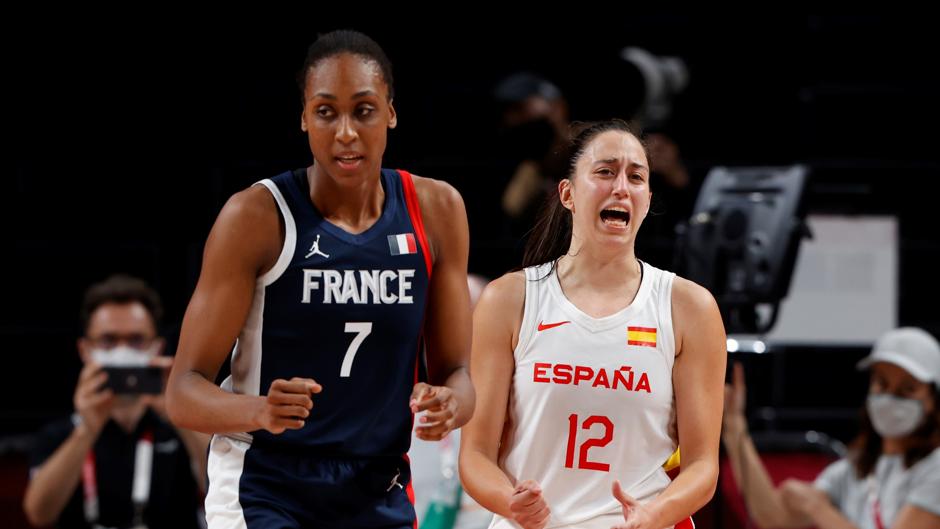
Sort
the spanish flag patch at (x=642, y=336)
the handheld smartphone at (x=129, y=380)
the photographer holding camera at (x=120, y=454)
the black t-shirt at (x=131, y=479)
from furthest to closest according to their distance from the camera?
the black t-shirt at (x=131, y=479) < the photographer holding camera at (x=120, y=454) < the handheld smartphone at (x=129, y=380) < the spanish flag patch at (x=642, y=336)

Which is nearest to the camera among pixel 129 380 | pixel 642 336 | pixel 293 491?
pixel 293 491

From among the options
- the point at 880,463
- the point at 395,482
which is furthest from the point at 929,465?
the point at 395,482

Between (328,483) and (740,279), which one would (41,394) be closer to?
(740,279)

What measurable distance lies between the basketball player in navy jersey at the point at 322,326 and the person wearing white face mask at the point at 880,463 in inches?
96.6

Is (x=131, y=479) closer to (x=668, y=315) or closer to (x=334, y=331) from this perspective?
(x=334, y=331)

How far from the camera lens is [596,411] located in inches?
113

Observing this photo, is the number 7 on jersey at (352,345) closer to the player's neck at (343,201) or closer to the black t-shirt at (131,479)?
the player's neck at (343,201)

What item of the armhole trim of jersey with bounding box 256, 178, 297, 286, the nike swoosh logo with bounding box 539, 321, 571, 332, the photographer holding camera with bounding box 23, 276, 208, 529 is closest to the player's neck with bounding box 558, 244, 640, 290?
the nike swoosh logo with bounding box 539, 321, 571, 332

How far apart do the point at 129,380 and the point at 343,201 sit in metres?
2.09

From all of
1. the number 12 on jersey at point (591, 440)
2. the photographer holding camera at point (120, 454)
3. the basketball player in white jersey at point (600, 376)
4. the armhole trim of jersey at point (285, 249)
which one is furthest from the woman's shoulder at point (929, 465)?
the armhole trim of jersey at point (285, 249)

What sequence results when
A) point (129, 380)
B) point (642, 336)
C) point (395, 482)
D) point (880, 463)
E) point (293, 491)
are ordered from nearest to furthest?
point (293, 491) < point (395, 482) < point (642, 336) < point (129, 380) < point (880, 463)

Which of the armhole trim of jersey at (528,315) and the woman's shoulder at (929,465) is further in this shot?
the woman's shoulder at (929,465)

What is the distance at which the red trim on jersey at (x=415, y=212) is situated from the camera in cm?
283

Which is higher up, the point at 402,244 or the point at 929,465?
the point at 402,244
